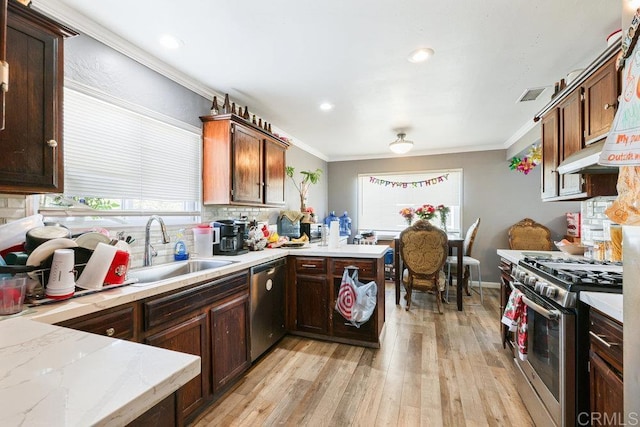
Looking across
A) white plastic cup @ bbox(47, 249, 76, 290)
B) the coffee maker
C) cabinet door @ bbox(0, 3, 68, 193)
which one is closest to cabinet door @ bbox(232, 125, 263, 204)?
the coffee maker

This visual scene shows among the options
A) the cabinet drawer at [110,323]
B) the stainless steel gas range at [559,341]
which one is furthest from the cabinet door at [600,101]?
the cabinet drawer at [110,323]

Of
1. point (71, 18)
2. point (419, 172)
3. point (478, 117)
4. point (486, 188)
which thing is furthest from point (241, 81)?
point (486, 188)

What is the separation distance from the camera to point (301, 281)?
2.77 metres

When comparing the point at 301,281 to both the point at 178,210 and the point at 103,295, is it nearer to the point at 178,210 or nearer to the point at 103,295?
the point at 178,210

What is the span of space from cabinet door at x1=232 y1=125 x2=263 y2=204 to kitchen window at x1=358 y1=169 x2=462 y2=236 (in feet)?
10.4

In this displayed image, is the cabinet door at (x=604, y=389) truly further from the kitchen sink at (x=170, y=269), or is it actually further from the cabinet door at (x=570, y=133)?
the kitchen sink at (x=170, y=269)

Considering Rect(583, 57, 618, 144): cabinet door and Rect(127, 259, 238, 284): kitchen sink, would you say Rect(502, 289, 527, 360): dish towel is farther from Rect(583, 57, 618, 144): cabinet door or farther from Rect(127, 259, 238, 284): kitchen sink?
Rect(127, 259, 238, 284): kitchen sink

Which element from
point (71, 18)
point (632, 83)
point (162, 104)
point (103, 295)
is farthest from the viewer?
point (162, 104)

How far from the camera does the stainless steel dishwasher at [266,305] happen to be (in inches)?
90.7

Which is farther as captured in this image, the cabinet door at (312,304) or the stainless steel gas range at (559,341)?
the cabinet door at (312,304)

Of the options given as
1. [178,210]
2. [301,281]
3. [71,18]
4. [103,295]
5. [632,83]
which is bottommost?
[301,281]

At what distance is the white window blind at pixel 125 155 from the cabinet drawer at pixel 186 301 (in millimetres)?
904

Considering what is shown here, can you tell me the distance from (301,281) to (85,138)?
199 cm

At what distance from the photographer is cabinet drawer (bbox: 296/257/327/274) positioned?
2695 mm
